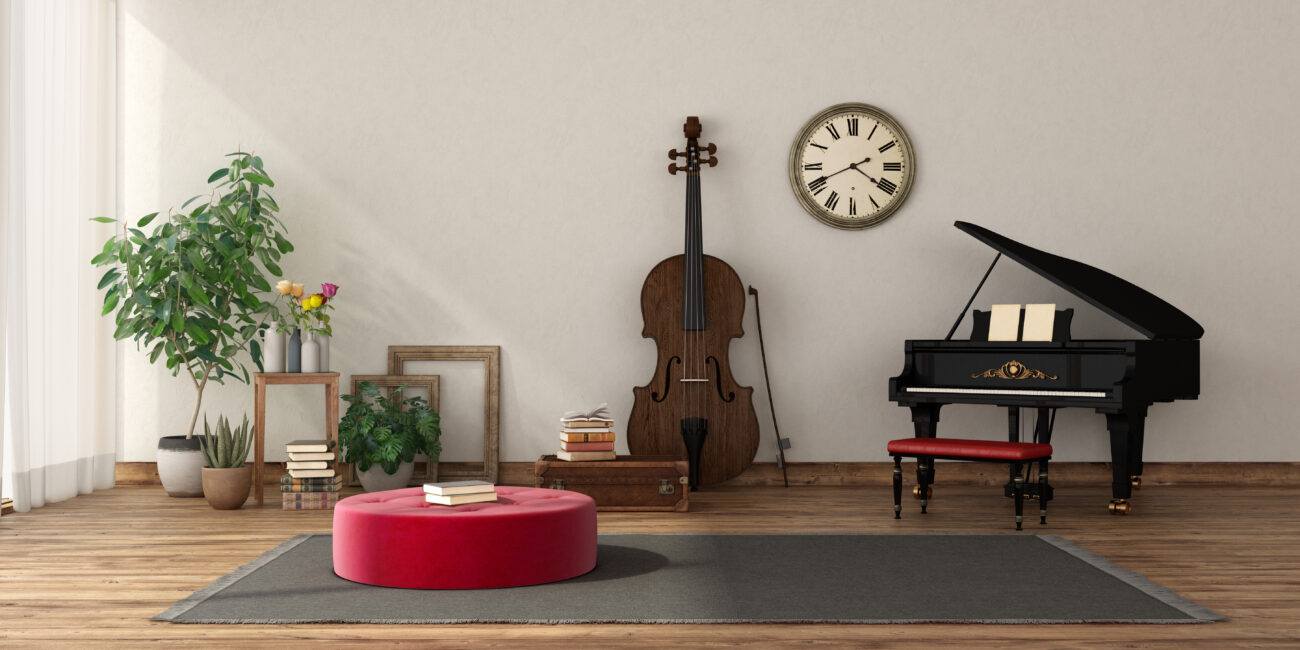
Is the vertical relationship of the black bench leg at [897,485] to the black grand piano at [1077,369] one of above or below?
below

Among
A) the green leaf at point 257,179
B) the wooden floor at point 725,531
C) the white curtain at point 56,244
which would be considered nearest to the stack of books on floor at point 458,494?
the wooden floor at point 725,531

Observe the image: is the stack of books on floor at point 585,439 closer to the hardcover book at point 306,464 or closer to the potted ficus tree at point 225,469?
the hardcover book at point 306,464

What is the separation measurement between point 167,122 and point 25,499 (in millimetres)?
2185

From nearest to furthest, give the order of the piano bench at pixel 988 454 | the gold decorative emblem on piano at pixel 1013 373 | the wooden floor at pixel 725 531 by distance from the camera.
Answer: the wooden floor at pixel 725 531 → the piano bench at pixel 988 454 → the gold decorative emblem on piano at pixel 1013 373

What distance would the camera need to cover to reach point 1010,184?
570 cm

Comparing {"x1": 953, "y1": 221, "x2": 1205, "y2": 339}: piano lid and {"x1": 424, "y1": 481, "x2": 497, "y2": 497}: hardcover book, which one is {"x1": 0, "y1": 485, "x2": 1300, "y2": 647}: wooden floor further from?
{"x1": 953, "y1": 221, "x2": 1205, "y2": 339}: piano lid

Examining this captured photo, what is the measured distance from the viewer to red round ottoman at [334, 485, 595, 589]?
3115 millimetres

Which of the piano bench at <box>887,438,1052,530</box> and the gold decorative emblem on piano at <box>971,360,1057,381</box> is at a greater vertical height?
the gold decorative emblem on piano at <box>971,360,1057,381</box>

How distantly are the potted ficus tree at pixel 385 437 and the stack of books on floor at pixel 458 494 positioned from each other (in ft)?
5.83

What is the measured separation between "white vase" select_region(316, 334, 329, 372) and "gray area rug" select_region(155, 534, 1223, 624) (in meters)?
1.56

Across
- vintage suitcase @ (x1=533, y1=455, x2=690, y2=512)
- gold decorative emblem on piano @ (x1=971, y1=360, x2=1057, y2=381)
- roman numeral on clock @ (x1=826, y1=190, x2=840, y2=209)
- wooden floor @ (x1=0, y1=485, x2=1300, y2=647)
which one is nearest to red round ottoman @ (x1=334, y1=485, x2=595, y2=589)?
wooden floor @ (x1=0, y1=485, x2=1300, y2=647)

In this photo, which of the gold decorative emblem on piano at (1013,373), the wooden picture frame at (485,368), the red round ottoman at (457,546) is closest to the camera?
the red round ottoman at (457,546)

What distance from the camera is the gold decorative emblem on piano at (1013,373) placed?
465 cm

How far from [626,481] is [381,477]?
135cm
